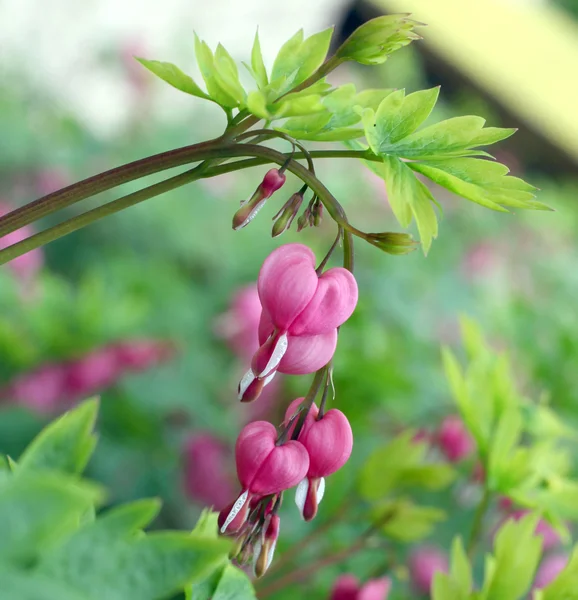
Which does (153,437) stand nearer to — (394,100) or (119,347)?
(119,347)

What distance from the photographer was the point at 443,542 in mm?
1312

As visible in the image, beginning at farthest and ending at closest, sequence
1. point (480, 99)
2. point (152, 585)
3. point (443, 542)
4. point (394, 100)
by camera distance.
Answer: point (480, 99) < point (443, 542) < point (394, 100) < point (152, 585)

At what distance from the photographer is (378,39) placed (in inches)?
19.1

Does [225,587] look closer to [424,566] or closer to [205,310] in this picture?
[424,566]

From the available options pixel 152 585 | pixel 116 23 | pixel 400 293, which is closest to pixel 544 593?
pixel 152 585

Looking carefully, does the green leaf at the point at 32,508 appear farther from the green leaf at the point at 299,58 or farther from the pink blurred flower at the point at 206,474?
the pink blurred flower at the point at 206,474

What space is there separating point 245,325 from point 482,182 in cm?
101

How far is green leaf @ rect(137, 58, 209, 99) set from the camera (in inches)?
18.2

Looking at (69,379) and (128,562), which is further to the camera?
(69,379)

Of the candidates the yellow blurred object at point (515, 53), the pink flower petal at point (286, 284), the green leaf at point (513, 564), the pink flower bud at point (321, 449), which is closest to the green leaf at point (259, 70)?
the pink flower petal at point (286, 284)

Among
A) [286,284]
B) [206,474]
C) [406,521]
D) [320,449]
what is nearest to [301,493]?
[320,449]

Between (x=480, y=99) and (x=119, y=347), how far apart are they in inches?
179

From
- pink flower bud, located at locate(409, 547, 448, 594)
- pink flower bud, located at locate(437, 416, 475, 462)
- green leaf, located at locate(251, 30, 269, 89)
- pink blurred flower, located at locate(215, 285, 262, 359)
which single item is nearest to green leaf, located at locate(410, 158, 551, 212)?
green leaf, located at locate(251, 30, 269, 89)

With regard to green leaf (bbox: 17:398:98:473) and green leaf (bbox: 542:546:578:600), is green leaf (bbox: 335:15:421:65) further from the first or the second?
green leaf (bbox: 542:546:578:600)
